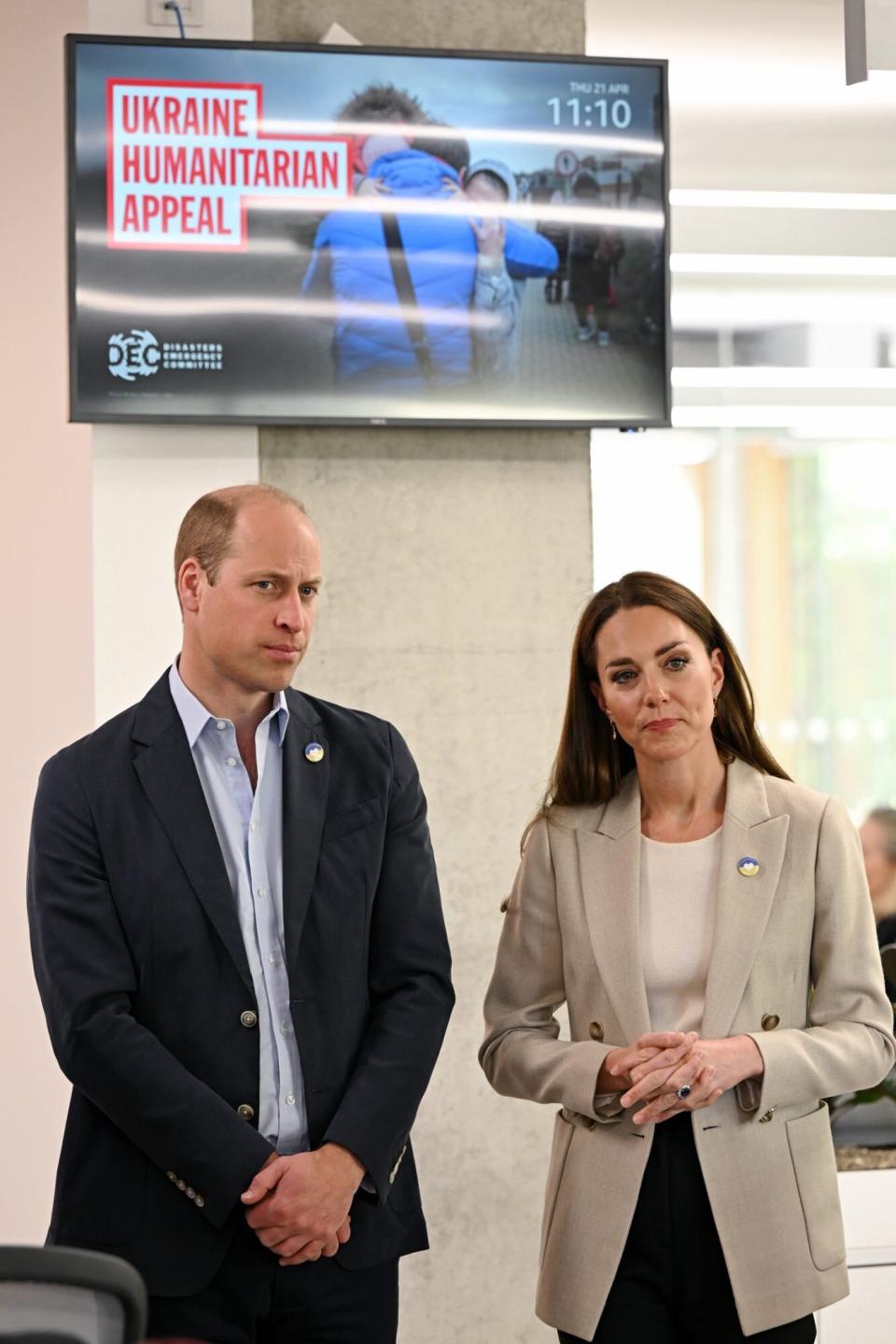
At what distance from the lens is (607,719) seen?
2.49 m

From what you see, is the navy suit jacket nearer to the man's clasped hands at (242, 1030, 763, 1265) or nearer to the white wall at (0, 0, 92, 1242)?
the man's clasped hands at (242, 1030, 763, 1265)

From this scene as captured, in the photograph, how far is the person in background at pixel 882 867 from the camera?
4.03m


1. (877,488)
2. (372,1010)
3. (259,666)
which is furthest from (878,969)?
(877,488)

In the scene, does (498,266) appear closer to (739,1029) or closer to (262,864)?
(262,864)

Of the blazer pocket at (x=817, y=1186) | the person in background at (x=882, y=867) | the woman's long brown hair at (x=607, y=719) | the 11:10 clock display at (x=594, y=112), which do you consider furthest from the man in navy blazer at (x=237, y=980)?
the person in background at (x=882, y=867)

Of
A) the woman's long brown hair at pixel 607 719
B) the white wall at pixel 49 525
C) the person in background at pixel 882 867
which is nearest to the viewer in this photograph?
the woman's long brown hair at pixel 607 719

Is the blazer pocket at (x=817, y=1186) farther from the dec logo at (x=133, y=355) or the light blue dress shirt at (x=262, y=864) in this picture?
the dec logo at (x=133, y=355)

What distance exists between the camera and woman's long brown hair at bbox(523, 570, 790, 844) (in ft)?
7.94

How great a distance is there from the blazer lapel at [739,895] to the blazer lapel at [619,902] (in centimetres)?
11

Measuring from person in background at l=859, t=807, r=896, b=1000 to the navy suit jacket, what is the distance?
6.07 feet

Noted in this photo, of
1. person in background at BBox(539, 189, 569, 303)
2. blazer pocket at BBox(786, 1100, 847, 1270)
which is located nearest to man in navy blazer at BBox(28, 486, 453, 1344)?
blazer pocket at BBox(786, 1100, 847, 1270)

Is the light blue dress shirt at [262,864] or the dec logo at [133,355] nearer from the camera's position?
the light blue dress shirt at [262,864]

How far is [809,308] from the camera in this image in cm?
457

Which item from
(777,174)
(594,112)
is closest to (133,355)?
(594,112)
